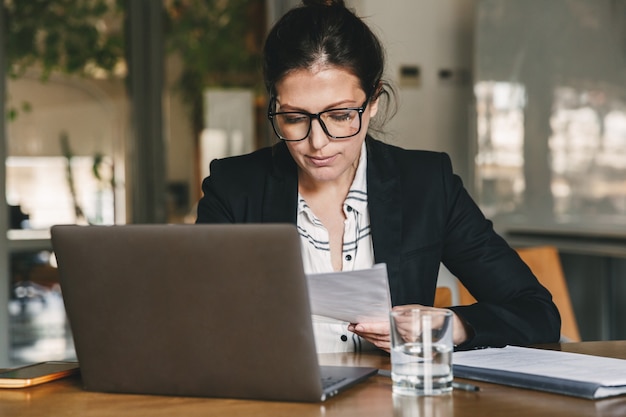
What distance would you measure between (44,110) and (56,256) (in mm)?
3408

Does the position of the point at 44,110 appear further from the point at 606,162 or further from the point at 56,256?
the point at 56,256

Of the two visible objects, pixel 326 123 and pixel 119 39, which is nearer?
pixel 326 123

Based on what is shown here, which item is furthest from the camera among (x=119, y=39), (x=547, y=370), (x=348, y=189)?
(x=119, y=39)

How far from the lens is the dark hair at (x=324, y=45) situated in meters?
1.76

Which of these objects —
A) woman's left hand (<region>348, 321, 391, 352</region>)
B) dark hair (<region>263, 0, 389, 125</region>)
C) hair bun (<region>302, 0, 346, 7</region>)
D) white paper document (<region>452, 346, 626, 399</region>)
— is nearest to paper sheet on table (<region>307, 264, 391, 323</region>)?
woman's left hand (<region>348, 321, 391, 352</region>)

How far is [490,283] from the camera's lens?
1.79 metres

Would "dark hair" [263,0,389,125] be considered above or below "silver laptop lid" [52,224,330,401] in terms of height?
above

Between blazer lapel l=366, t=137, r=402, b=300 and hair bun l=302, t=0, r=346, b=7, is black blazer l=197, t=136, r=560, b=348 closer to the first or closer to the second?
blazer lapel l=366, t=137, r=402, b=300

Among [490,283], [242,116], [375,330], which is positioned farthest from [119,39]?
[375,330]

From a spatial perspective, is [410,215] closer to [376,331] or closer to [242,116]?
[376,331]

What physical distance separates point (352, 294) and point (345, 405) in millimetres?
159

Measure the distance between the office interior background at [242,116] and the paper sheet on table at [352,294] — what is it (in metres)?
2.06

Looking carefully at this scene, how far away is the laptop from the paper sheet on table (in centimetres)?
8

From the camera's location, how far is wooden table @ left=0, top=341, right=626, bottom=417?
1113mm
